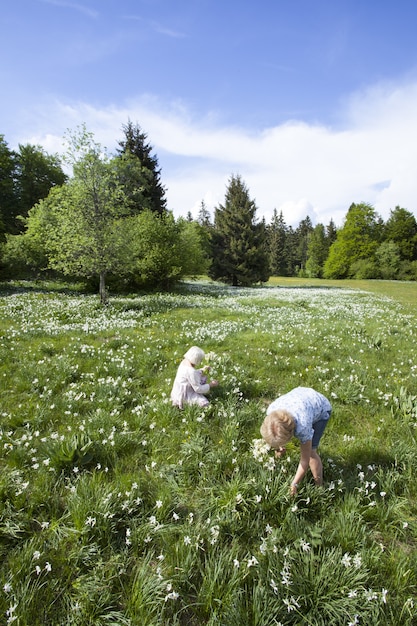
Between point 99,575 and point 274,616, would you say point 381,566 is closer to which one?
point 274,616

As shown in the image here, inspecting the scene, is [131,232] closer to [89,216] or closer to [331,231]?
[89,216]

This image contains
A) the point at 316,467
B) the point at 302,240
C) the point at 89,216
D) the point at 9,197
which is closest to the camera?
the point at 316,467

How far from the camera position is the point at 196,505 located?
334 centimetres

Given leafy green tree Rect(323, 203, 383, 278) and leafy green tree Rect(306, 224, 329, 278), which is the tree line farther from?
leafy green tree Rect(306, 224, 329, 278)

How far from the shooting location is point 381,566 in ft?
8.68

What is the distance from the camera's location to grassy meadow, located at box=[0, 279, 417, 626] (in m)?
2.36

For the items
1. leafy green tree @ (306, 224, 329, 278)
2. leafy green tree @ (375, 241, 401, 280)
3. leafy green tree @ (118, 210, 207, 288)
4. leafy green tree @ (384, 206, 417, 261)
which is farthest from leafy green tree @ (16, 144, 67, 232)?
leafy green tree @ (384, 206, 417, 261)

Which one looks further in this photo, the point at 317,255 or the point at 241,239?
the point at 317,255

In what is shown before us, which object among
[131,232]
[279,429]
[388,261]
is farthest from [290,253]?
[279,429]

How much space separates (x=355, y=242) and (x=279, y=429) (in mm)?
69392

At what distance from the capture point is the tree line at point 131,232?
15.6 m

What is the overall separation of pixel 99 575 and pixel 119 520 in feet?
1.63

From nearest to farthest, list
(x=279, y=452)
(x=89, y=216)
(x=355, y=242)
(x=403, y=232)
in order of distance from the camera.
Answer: (x=279, y=452) < (x=89, y=216) < (x=355, y=242) < (x=403, y=232)

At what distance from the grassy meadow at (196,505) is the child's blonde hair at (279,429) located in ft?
2.07
